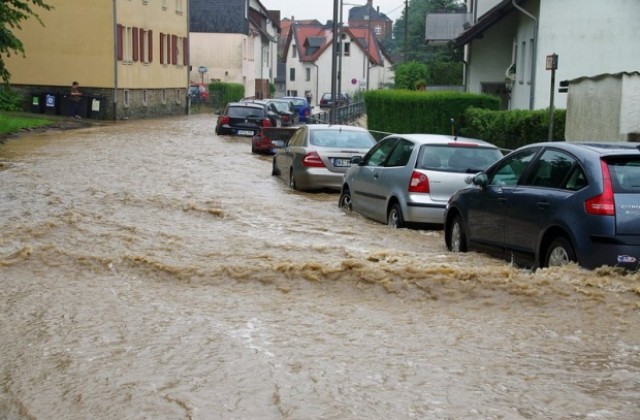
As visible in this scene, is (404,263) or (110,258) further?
(110,258)

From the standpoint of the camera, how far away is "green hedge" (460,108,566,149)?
22828 mm

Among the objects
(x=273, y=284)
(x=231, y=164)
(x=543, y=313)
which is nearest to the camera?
(x=543, y=313)

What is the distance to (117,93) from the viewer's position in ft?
162

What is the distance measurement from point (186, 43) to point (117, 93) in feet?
53.3

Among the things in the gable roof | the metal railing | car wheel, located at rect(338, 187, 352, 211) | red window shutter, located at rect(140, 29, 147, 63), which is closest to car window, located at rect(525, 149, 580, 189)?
car wheel, located at rect(338, 187, 352, 211)

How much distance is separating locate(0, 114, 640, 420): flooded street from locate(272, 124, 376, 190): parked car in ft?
16.3

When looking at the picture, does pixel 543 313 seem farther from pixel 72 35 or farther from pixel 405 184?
pixel 72 35

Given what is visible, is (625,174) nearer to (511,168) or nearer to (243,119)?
(511,168)

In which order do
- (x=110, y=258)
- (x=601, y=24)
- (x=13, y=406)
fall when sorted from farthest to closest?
(x=601, y=24)
(x=110, y=258)
(x=13, y=406)

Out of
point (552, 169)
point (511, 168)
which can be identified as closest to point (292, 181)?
point (511, 168)

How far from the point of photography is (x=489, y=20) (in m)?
36.0

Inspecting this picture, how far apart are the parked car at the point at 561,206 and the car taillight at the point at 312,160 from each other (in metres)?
8.40

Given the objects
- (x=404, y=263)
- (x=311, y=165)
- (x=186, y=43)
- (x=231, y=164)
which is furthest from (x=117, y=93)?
(x=404, y=263)

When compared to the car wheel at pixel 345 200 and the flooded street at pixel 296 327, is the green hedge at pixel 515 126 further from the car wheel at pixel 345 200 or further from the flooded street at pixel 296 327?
the flooded street at pixel 296 327
